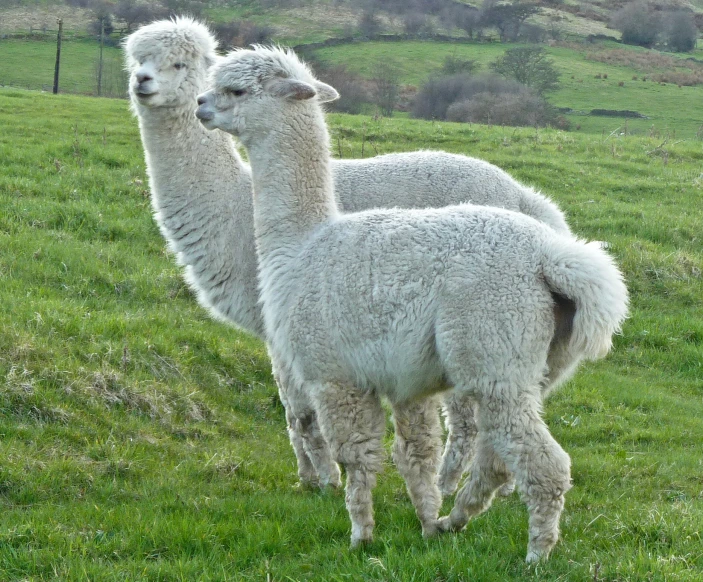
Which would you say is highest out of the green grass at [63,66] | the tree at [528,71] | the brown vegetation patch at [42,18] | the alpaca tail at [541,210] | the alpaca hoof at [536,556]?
the alpaca tail at [541,210]

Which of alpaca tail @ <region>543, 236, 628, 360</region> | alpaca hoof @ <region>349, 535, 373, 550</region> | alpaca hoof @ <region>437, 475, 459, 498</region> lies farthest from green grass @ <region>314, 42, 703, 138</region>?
alpaca hoof @ <region>349, 535, 373, 550</region>

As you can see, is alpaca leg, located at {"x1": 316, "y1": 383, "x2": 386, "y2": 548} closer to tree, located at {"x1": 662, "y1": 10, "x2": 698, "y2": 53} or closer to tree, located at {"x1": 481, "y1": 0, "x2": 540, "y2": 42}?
tree, located at {"x1": 481, "y1": 0, "x2": 540, "y2": 42}

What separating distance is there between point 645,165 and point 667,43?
62898 millimetres

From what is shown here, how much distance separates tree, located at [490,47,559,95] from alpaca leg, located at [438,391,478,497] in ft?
140

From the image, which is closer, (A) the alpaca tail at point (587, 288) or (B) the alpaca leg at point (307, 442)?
(A) the alpaca tail at point (587, 288)

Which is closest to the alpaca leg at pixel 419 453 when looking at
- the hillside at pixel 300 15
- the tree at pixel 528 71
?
the tree at pixel 528 71

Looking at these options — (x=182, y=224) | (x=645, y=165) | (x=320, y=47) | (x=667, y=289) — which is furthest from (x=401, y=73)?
(x=182, y=224)

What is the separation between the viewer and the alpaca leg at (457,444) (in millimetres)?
6086

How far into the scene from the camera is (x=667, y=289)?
11.2 m

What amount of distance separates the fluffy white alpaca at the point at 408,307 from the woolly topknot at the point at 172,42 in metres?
1.62

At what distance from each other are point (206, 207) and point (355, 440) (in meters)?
2.73

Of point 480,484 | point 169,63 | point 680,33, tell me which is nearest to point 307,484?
point 480,484

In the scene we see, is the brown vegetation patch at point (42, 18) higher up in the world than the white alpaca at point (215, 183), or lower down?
lower down

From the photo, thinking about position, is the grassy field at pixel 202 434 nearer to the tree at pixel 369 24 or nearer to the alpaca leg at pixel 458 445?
the alpaca leg at pixel 458 445
